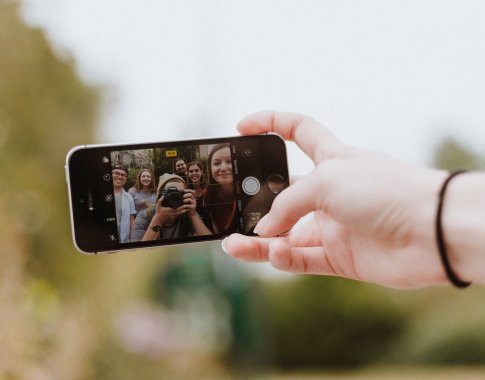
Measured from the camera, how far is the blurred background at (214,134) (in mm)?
2934

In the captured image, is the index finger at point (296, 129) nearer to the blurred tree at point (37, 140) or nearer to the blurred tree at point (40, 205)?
the blurred tree at point (40, 205)

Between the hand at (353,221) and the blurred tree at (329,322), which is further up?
the hand at (353,221)

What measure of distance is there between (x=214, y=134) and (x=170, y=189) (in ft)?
8.64

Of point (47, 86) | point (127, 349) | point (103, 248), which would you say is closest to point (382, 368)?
point (127, 349)

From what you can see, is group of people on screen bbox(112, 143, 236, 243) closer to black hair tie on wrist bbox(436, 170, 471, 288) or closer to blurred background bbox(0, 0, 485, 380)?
black hair tie on wrist bbox(436, 170, 471, 288)

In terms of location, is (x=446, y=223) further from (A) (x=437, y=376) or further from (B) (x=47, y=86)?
(A) (x=437, y=376)

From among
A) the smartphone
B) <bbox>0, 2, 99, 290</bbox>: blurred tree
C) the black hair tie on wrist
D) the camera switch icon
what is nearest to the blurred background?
<bbox>0, 2, 99, 290</bbox>: blurred tree

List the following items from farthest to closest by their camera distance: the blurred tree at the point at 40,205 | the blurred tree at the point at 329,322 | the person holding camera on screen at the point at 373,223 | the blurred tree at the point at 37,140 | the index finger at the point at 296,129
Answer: the blurred tree at the point at 329,322 → the blurred tree at the point at 37,140 → the blurred tree at the point at 40,205 → the index finger at the point at 296,129 → the person holding camera on screen at the point at 373,223

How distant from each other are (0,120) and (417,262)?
8.13 feet

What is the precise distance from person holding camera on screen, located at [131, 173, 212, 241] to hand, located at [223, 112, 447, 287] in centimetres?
11

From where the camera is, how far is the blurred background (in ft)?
9.62

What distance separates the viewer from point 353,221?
0.89 meters

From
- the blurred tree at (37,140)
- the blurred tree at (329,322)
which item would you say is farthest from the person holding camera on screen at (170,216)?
the blurred tree at (329,322)

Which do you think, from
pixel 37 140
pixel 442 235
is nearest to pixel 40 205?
pixel 37 140
